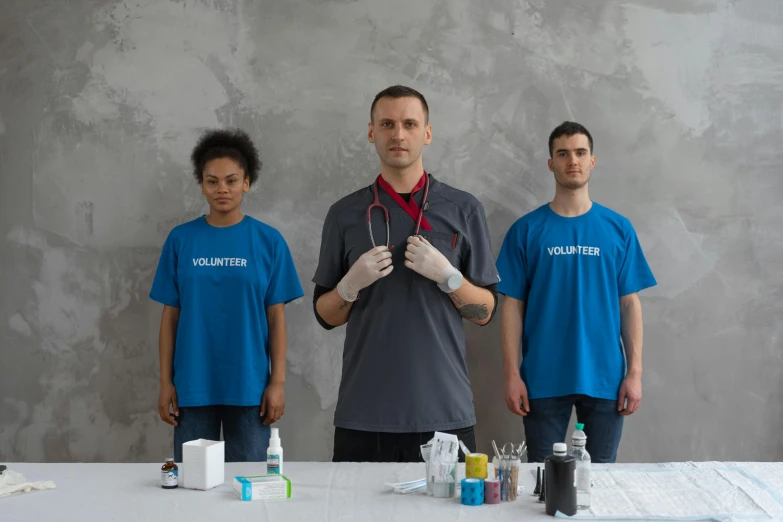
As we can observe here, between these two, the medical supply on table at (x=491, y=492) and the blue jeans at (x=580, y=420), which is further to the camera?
the blue jeans at (x=580, y=420)

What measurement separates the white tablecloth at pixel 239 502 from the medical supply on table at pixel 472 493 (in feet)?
0.06

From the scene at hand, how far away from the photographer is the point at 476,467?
68.7 inches

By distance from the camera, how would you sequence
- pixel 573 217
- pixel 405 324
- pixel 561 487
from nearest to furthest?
1. pixel 561 487
2. pixel 405 324
3. pixel 573 217

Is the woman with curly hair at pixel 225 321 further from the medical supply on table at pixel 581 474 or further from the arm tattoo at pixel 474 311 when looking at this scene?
the medical supply on table at pixel 581 474

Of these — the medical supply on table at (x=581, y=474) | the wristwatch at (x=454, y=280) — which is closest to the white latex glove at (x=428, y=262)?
the wristwatch at (x=454, y=280)

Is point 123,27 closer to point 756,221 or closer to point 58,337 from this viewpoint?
point 58,337

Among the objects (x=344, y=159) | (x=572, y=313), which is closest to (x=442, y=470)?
(x=572, y=313)

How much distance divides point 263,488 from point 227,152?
5.55 feet

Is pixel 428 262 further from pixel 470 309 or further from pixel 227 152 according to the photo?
pixel 227 152

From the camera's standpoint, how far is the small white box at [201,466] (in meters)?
1.80

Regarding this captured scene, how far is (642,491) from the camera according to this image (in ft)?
5.94

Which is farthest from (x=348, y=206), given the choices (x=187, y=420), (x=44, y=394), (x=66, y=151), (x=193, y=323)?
(x=44, y=394)

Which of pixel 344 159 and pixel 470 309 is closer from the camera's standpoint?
pixel 470 309

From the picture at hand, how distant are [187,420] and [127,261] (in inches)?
35.3
